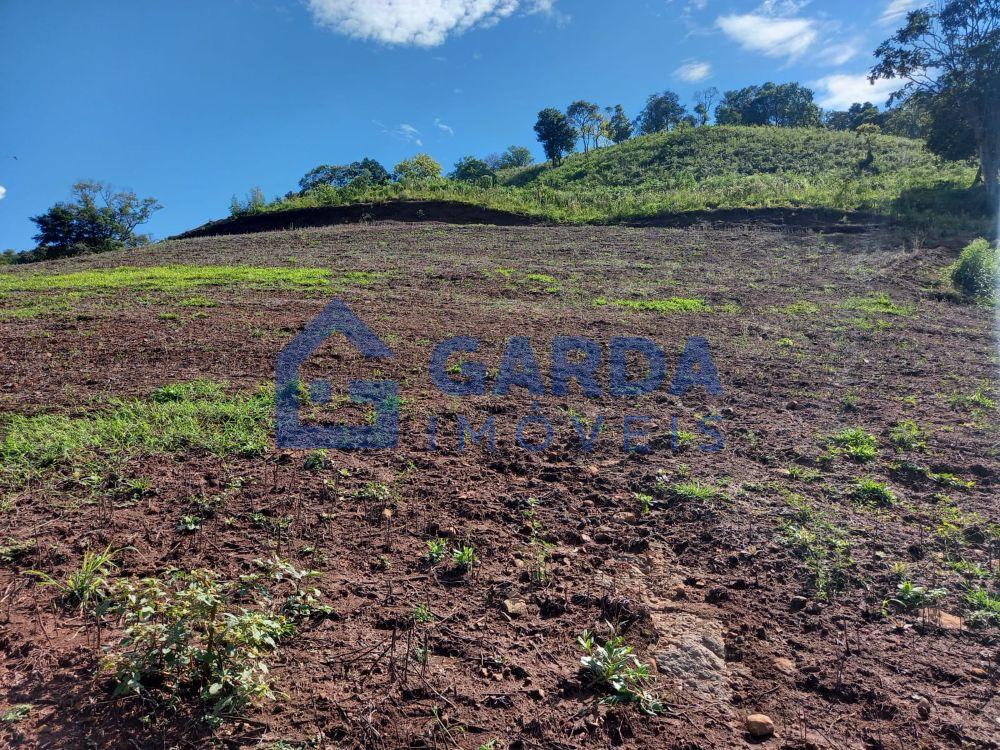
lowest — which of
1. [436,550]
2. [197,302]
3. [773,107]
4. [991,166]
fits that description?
[436,550]

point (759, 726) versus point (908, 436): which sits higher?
point (908, 436)

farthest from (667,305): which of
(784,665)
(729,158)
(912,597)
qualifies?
(729,158)

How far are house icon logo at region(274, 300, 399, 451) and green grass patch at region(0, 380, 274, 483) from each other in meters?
0.19

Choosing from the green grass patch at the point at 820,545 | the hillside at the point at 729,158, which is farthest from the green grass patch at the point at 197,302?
the hillside at the point at 729,158

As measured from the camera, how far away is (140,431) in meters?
4.30

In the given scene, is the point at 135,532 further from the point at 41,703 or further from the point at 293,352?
the point at 293,352

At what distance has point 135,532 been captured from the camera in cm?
312

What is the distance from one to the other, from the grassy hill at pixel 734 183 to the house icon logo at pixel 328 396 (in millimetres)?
14109

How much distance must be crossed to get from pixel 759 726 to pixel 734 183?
26.3 meters

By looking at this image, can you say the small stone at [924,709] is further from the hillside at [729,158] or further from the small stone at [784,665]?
the hillside at [729,158]

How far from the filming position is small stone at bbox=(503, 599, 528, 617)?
2.72 meters

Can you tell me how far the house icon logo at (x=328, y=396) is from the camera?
4414 mm

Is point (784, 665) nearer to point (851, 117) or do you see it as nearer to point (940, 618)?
point (940, 618)

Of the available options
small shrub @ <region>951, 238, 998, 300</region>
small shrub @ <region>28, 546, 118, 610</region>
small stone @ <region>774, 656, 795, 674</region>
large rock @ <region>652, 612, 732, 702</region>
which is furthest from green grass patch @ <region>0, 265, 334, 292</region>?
small shrub @ <region>951, 238, 998, 300</region>
